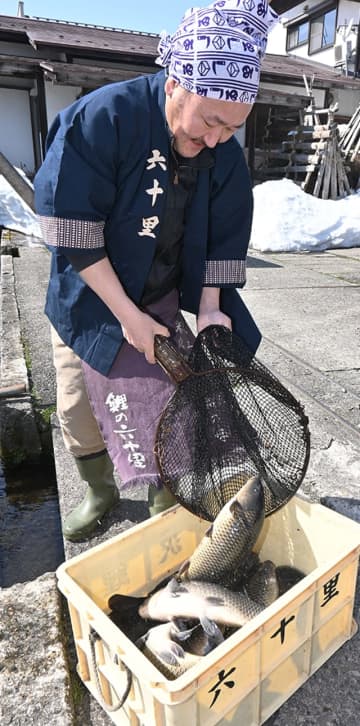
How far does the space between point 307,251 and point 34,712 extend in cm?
1020

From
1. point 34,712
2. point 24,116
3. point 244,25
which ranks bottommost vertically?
point 34,712

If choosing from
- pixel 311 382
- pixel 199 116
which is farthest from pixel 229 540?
pixel 311 382

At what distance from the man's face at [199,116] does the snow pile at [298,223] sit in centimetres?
893

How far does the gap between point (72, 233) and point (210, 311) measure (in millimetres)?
751

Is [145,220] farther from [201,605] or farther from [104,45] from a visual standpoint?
[104,45]

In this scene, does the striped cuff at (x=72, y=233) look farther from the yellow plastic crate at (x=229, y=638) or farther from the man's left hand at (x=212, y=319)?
the yellow plastic crate at (x=229, y=638)

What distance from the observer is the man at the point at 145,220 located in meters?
1.72

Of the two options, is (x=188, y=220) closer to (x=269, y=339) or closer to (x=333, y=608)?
(x=333, y=608)

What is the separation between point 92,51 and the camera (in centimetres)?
1350

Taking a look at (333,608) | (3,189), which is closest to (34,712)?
(333,608)

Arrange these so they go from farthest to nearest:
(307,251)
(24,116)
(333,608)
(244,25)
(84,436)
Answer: (24,116) < (307,251) < (84,436) < (333,608) < (244,25)

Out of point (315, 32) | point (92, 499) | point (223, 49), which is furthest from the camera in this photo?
point (315, 32)

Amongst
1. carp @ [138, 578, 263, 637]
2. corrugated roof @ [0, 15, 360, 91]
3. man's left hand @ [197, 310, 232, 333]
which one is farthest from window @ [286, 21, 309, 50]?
carp @ [138, 578, 263, 637]

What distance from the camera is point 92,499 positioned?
2629 mm
